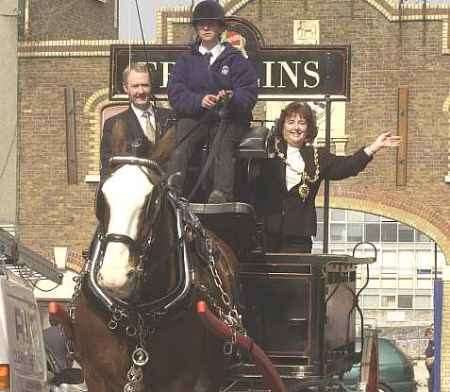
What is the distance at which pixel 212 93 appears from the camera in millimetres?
9977

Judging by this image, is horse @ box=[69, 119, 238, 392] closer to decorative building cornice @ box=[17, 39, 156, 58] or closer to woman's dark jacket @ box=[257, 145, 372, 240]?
woman's dark jacket @ box=[257, 145, 372, 240]

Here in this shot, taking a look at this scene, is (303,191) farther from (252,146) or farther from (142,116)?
(142,116)

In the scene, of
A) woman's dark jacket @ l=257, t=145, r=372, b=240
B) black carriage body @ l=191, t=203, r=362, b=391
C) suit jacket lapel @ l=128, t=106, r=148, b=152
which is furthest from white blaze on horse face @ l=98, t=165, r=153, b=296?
woman's dark jacket @ l=257, t=145, r=372, b=240

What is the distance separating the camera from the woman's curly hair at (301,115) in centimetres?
1068

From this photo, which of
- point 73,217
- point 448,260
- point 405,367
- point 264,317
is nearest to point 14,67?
point 73,217

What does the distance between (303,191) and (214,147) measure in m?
0.96

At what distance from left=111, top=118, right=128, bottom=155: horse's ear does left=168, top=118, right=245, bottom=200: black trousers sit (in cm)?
45

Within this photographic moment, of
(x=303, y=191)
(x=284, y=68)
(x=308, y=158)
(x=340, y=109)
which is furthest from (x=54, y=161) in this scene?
(x=303, y=191)

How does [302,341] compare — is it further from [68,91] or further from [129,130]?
[68,91]

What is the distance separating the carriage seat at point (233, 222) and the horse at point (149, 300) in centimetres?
62

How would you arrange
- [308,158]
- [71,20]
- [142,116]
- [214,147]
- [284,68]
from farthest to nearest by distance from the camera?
[71,20] → [284,68] → [308,158] → [214,147] → [142,116]

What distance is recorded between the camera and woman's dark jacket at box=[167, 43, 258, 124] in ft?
32.5

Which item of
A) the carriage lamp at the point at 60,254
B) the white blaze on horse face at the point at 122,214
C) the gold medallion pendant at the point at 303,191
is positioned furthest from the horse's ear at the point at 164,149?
the carriage lamp at the point at 60,254

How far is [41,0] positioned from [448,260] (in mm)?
9926
